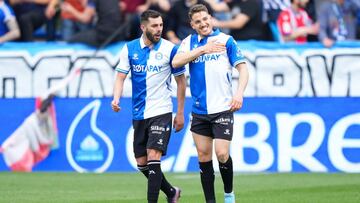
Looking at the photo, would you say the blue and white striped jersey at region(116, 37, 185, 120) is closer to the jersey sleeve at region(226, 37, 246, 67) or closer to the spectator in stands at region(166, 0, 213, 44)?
the jersey sleeve at region(226, 37, 246, 67)

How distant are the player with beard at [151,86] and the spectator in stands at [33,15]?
8238 mm

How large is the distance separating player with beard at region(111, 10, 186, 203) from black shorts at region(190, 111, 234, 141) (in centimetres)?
28

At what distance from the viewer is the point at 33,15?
1981 centimetres

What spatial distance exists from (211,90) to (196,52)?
1.73 ft

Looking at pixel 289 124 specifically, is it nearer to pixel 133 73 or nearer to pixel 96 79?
pixel 96 79

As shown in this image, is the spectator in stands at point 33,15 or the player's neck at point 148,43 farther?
the spectator in stands at point 33,15

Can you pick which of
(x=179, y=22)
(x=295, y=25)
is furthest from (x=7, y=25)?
(x=295, y=25)

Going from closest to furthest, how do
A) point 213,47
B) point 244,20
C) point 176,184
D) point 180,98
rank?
point 213,47, point 180,98, point 176,184, point 244,20

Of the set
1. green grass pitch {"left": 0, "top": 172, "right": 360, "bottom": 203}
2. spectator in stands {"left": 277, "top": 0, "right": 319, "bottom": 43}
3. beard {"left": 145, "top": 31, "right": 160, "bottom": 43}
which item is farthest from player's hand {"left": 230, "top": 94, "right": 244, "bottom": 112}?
spectator in stands {"left": 277, "top": 0, "right": 319, "bottom": 43}

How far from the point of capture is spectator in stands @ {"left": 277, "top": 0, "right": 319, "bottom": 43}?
60.8 ft

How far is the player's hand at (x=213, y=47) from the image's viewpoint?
442 inches

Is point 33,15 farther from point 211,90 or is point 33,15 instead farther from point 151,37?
point 211,90

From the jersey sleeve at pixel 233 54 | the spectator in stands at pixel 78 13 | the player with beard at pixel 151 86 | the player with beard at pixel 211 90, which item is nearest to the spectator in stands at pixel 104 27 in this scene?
the spectator in stands at pixel 78 13

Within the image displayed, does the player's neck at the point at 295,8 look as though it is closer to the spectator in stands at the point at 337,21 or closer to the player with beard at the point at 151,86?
the spectator in stands at the point at 337,21
